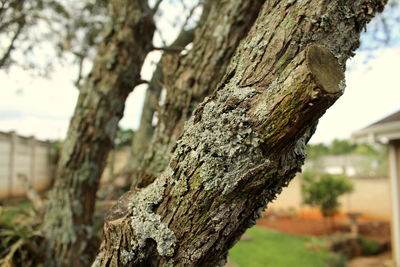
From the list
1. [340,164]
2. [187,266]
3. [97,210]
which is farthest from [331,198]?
[340,164]

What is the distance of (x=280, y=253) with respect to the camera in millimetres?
7773

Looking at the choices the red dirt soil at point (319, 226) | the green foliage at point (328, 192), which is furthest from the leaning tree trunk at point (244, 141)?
the green foliage at point (328, 192)

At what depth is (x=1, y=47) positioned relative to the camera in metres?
4.79

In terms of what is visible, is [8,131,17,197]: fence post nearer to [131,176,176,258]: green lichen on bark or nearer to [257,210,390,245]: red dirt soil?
[257,210,390,245]: red dirt soil

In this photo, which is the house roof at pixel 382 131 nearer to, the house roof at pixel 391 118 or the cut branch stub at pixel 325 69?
the house roof at pixel 391 118

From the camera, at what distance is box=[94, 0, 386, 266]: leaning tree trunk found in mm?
972

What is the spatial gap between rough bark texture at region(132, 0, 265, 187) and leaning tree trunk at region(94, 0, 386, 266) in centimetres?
101

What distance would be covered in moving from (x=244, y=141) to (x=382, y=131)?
6.69m

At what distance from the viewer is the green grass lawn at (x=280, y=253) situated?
681 centimetres

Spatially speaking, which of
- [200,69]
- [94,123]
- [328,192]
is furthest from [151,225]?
[328,192]

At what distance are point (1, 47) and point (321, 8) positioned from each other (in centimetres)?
478

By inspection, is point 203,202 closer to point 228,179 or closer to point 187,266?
point 228,179

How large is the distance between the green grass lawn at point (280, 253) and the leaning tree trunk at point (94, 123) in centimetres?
397

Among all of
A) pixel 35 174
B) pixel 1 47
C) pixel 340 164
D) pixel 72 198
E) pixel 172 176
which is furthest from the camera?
pixel 340 164
